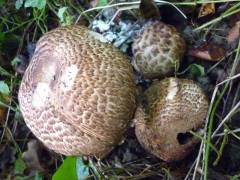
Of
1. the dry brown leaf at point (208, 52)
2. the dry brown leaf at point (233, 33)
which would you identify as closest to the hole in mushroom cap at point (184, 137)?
the dry brown leaf at point (208, 52)

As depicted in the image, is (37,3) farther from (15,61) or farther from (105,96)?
(105,96)

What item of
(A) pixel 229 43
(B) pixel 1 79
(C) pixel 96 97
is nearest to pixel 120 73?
(C) pixel 96 97

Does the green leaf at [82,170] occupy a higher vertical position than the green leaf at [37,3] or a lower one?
lower

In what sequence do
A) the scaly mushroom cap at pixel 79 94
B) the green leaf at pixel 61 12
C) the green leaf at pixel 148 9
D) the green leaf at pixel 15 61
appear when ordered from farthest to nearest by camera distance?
1. the green leaf at pixel 15 61
2. the green leaf at pixel 61 12
3. the green leaf at pixel 148 9
4. the scaly mushroom cap at pixel 79 94

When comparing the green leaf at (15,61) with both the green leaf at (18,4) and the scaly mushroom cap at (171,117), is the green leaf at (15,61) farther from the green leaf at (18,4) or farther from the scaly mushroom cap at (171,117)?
the scaly mushroom cap at (171,117)

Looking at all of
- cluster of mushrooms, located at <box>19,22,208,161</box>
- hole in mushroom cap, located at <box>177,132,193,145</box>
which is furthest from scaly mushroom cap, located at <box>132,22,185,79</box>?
hole in mushroom cap, located at <box>177,132,193,145</box>

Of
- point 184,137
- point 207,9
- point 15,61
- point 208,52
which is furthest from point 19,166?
point 207,9

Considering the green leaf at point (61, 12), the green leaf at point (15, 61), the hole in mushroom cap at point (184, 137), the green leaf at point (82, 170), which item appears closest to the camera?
the hole in mushroom cap at point (184, 137)
